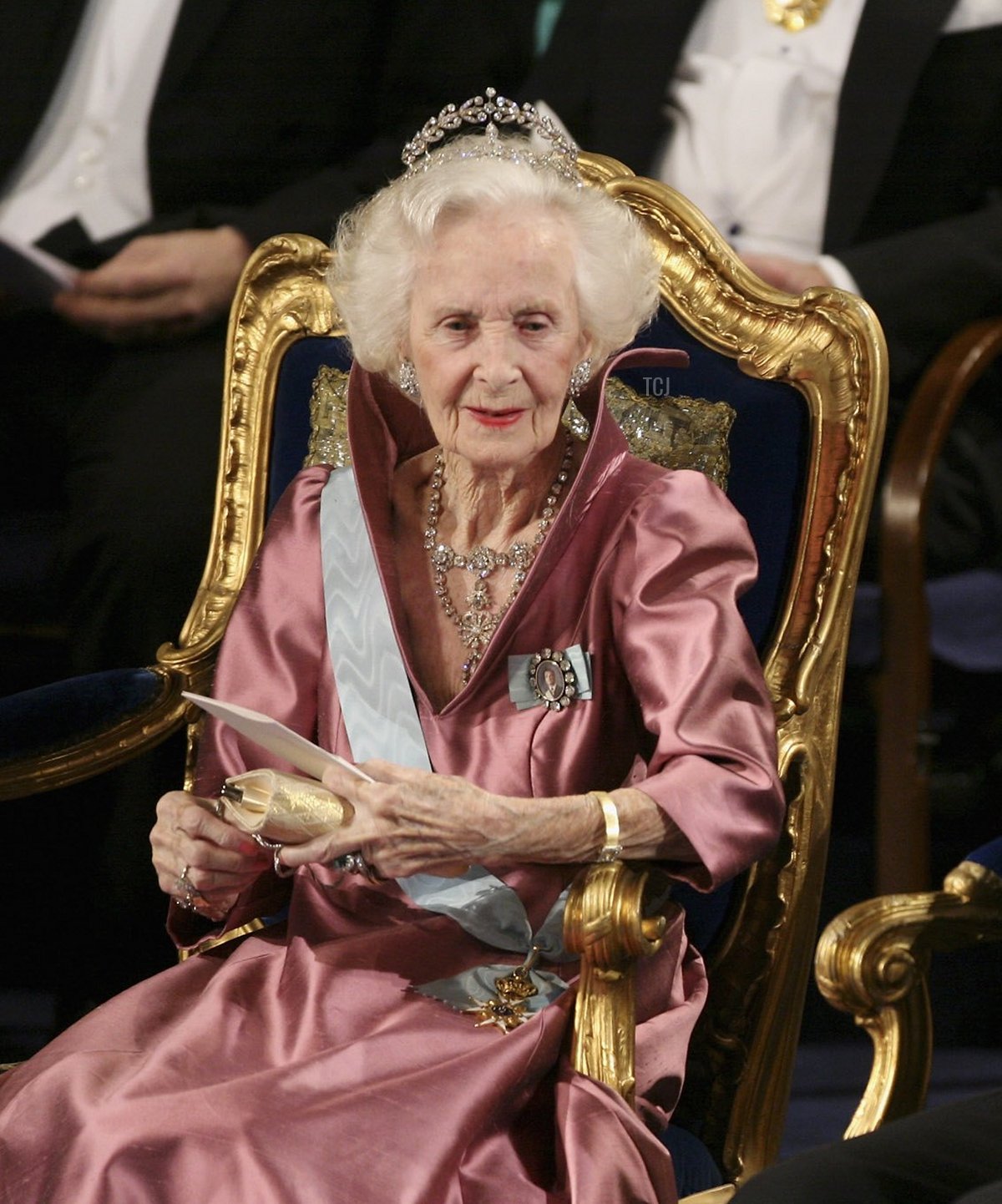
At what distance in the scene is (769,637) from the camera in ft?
7.02

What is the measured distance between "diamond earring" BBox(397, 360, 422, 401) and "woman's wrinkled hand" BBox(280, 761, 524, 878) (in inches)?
21.7

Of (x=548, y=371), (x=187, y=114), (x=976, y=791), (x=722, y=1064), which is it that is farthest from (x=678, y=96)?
(x=722, y=1064)

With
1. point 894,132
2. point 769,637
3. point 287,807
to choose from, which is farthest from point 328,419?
point 894,132

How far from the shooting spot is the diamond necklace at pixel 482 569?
78.5 inches

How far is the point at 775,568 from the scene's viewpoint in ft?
7.09

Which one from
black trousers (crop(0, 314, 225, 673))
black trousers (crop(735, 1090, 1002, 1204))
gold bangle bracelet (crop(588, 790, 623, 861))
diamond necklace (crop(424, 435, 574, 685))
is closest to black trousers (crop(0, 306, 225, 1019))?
black trousers (crop(0, 314, 225, 673))

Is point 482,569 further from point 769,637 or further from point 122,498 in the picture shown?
point 122,498

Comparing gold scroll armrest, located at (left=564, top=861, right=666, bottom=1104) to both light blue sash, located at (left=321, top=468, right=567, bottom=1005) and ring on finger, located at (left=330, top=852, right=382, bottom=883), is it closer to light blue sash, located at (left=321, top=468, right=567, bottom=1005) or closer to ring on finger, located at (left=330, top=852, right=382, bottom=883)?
light blue sash, located at (left=321, top=468, right=567, bottom=1005)

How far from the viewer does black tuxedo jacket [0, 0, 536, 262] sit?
291 centimetres

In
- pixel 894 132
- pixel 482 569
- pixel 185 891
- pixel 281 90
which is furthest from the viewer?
pixel 281 90

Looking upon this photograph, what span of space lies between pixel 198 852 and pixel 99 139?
161 cm

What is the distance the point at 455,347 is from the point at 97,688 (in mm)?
703

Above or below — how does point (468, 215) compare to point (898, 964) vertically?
above

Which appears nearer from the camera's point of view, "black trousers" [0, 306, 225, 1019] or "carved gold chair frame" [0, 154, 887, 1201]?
"carved gold chair frame" [0, 154, 887, 1201]
